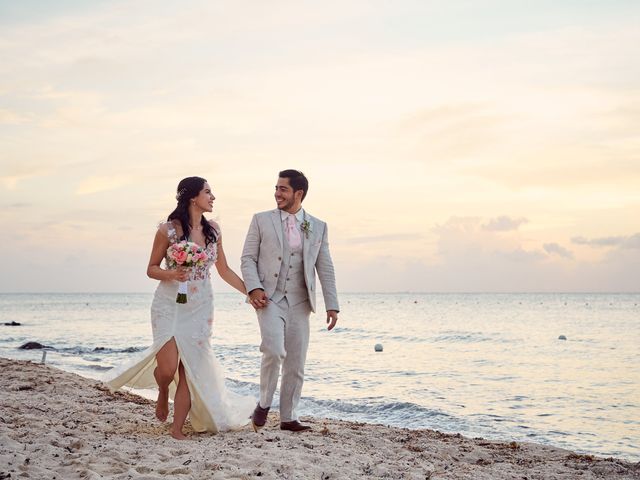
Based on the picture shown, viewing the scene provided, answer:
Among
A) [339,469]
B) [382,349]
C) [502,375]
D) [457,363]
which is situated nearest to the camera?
[339,469]

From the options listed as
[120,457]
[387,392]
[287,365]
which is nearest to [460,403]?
[387,392]

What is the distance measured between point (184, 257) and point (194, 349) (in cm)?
91

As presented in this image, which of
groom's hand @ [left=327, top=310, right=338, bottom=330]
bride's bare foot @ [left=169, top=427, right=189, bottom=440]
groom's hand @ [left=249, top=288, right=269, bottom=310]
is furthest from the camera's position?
groom's hand @ [left=327, top=310, right=338, bottom=330]

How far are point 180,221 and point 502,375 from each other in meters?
13.8

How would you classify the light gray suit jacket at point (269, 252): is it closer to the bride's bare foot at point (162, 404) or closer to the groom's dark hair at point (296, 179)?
the groom's dark hair at point (296, 179)

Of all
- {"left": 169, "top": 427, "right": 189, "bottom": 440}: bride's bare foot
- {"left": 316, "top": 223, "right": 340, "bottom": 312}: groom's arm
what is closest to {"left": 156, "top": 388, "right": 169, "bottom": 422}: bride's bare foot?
{"left": 169, "top": 427, "right": 189, "bottom": 440}: bride's bare foot

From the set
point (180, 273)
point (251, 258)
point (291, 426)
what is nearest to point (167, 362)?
point (180, 273)

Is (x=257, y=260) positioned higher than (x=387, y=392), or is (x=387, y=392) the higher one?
(x=257, y=260)

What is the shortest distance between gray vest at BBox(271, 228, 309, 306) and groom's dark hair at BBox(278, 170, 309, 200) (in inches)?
19.8

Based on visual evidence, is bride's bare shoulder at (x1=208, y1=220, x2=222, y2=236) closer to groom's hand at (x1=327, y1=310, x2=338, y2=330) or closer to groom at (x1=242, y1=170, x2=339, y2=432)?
groom at (x1=242, y1=170, x2=339, y2=432)

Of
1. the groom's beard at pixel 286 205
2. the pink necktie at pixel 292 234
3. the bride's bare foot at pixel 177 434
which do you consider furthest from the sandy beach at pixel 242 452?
the groom's beard at pixel 286 205

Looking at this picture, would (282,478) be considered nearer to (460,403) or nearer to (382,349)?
(460,403)

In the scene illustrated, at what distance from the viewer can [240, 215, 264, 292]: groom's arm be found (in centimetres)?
685

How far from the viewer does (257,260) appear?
702cm
